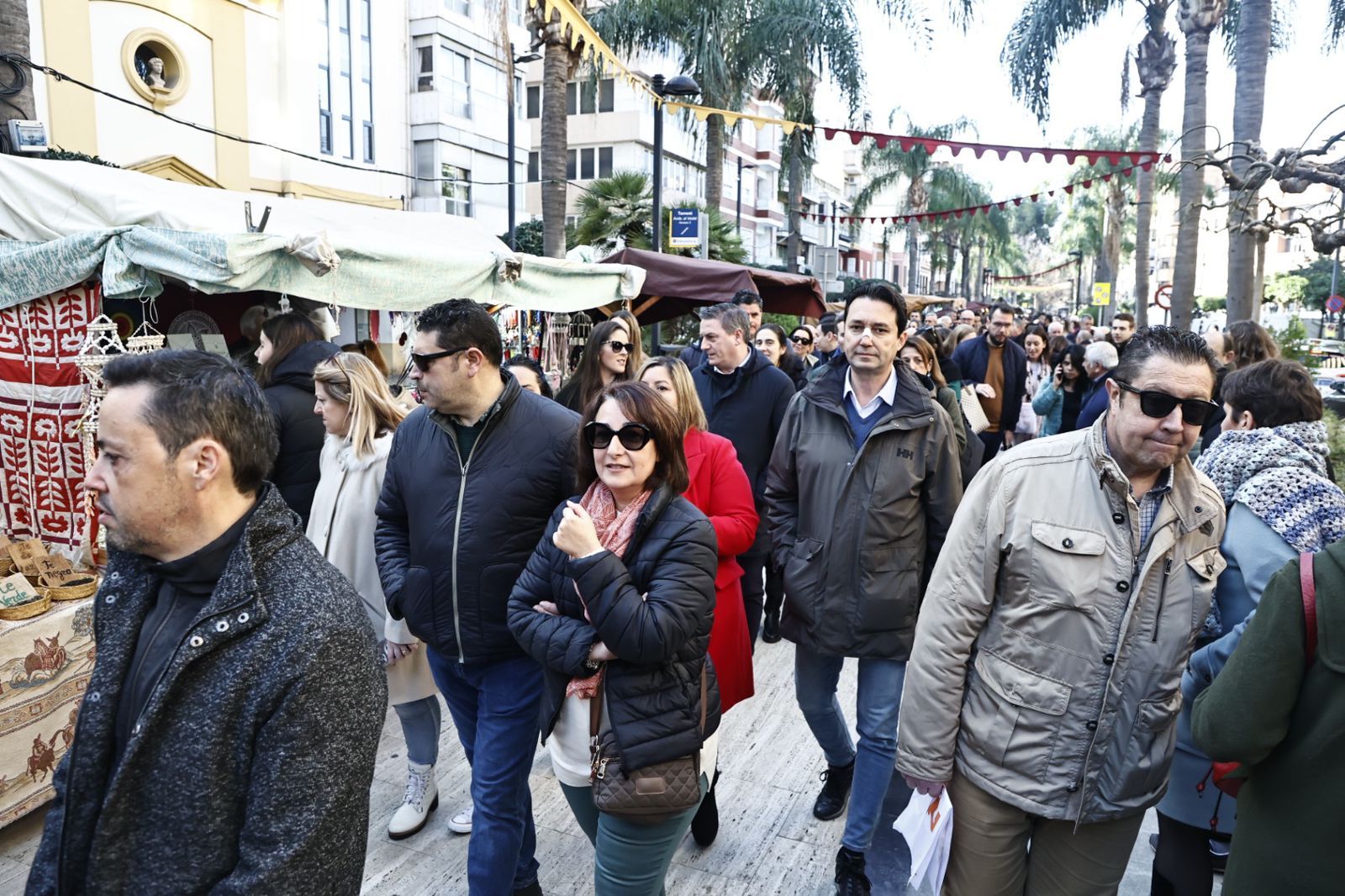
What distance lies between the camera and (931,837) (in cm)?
249

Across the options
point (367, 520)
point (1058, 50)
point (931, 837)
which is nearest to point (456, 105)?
point (1058, 50)

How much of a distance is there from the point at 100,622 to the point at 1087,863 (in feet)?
8.27

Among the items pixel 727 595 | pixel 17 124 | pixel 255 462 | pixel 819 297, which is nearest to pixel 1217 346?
pixel 727 595

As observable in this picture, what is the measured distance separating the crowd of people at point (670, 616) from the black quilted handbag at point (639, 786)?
0.01 metres

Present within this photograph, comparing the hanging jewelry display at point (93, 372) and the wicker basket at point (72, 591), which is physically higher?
the hanging jewelry display at point (93, 372)

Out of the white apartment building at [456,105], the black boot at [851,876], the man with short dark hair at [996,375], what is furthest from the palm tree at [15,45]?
the white apartment building at [456,105]

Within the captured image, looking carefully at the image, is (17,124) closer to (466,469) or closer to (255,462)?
(466,469)

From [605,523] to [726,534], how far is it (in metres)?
0.79

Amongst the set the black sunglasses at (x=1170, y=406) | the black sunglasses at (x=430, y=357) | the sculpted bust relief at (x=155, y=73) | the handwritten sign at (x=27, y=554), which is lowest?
the handwritten sign at (x=27, y=554)

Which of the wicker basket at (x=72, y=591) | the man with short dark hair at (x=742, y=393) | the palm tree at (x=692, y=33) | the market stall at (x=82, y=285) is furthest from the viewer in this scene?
the palm tree at (x=692, y=33)

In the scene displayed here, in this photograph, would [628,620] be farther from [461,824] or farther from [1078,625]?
[461,824]

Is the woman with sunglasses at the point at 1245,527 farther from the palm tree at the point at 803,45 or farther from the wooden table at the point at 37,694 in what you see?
the palm tree at the point at 803,45

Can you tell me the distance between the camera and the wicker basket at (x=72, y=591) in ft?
13.0

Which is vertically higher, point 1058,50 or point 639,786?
point 1058,50
